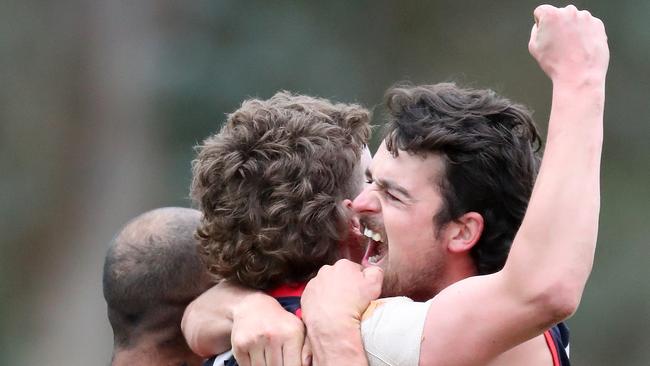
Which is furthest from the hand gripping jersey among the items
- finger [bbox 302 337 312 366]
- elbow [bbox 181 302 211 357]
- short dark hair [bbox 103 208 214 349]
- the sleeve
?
short dark hair [bbox 103 208 214 349]

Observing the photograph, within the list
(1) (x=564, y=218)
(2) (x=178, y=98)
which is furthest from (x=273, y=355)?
(2) (x=178, y=98)

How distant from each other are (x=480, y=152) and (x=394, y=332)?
1.63ft

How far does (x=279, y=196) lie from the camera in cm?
311

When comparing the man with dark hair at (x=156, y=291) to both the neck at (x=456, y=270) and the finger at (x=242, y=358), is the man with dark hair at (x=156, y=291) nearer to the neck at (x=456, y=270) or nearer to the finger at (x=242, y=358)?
the finger at (x=242, y=358)

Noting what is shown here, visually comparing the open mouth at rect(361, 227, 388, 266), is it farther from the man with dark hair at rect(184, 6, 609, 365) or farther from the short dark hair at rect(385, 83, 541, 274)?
the short dark hair at rect(385, 83, 541, 274)

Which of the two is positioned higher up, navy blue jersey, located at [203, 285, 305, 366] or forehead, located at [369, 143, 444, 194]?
forehead, located at [369, 143, 444, 194]

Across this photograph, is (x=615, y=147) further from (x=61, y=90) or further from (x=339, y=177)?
(x=339, y=177)

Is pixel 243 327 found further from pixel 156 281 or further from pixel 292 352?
pixel 156 281

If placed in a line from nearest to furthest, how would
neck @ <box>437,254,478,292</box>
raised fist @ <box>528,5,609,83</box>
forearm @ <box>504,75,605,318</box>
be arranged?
forearm @ <box>504,75,605,318</box>, raised fist @ <box>528,5,609,83</box>, neck @ <box>437,254,478,292</box>

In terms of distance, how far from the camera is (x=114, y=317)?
3697 millimetres

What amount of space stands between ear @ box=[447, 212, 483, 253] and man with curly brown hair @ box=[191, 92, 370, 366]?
308mm

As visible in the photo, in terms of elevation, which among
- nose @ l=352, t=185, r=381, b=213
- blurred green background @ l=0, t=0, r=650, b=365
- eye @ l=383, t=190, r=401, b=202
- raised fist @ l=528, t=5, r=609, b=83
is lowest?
blurred green background @ l=0, t=0, r=650, b=365

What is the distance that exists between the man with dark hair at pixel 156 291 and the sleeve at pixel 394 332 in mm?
924

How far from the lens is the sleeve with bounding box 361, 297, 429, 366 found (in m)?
2.74
